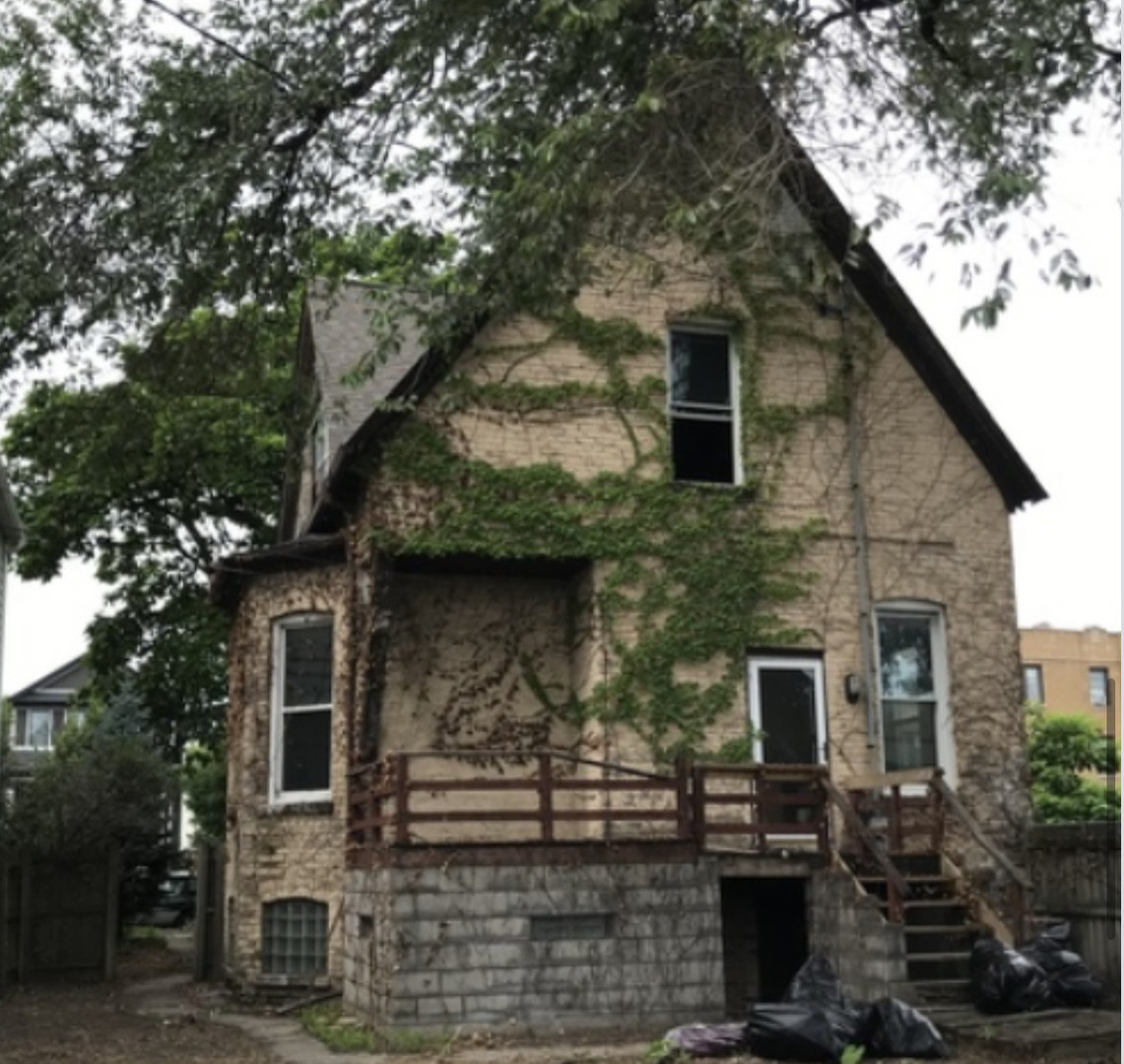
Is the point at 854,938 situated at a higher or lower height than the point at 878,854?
lower

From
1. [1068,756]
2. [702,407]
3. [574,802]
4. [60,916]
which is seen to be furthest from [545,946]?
[1068,756]

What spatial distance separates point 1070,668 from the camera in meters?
61.4

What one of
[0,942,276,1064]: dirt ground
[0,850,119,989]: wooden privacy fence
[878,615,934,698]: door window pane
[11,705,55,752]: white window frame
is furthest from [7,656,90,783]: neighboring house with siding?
[878,615,934,698]: door window pane

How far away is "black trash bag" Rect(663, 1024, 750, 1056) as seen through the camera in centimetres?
1148

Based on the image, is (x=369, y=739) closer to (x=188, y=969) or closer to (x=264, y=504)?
(x=188, y=969)

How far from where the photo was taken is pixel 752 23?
30.8 ft

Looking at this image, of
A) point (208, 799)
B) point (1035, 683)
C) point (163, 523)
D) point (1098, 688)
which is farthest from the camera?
point (1098, 688)

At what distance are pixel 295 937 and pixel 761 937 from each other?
5411 mm

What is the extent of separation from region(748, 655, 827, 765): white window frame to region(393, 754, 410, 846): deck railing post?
427 cm

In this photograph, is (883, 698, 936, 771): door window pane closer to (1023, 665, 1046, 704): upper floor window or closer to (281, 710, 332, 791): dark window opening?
(281, 710, 332, 791): dark window opening

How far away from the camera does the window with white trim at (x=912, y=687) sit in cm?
1642

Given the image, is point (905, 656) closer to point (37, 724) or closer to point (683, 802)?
point (683, 802)

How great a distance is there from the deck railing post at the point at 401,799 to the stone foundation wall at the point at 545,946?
33 cm

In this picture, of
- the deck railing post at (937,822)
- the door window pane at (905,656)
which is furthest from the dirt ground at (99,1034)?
the door window pane at (905,656)
